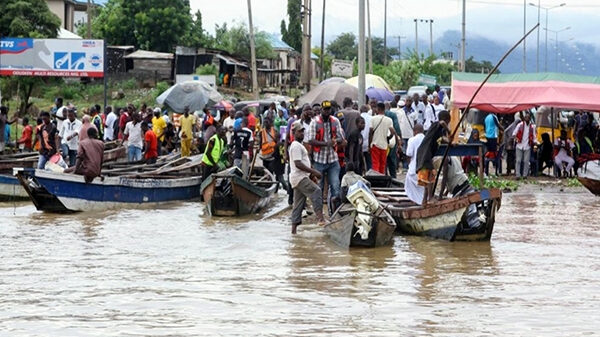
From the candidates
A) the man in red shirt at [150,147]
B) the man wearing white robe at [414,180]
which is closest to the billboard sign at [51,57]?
the man in red shirt at [150,147]

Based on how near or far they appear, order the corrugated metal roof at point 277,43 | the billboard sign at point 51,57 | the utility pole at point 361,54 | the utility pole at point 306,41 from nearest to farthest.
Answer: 1. the utility pole at point 361,54
2. the billboard sign at point 51,57
3. the utility pole at point 306,41
4. the corrugated metal roof at point 277,43

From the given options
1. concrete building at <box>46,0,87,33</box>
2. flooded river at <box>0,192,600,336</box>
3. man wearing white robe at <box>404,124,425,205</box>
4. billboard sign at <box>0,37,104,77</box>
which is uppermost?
concrete building at <box>46,0,87,33</box>

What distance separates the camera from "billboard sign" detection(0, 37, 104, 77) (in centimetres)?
3438

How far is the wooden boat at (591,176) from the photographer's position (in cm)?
2077

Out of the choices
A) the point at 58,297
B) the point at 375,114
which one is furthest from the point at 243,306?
the point at 375,114

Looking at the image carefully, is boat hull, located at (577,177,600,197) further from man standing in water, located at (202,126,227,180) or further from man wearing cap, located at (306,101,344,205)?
man standing in water, located at (202,126,227,180)

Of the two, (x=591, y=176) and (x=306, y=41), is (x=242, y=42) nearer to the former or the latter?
(x=306, y=41)

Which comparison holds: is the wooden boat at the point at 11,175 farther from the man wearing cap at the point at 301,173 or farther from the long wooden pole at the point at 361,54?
the man wearing cap at the point at 301,173

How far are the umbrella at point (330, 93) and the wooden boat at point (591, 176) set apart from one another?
7.96 m

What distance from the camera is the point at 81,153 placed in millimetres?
18141

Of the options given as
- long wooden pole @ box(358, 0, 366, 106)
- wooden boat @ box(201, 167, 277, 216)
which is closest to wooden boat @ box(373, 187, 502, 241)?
wooden boat @ box(201, 167, 277, 216)

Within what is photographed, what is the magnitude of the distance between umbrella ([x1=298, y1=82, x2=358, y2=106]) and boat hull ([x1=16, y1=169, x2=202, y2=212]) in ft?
28.6

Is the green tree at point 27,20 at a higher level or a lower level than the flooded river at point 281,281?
higher

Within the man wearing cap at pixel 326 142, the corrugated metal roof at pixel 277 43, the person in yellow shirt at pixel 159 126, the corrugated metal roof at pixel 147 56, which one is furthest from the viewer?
the corrugated metal roof at pixel 277 43
